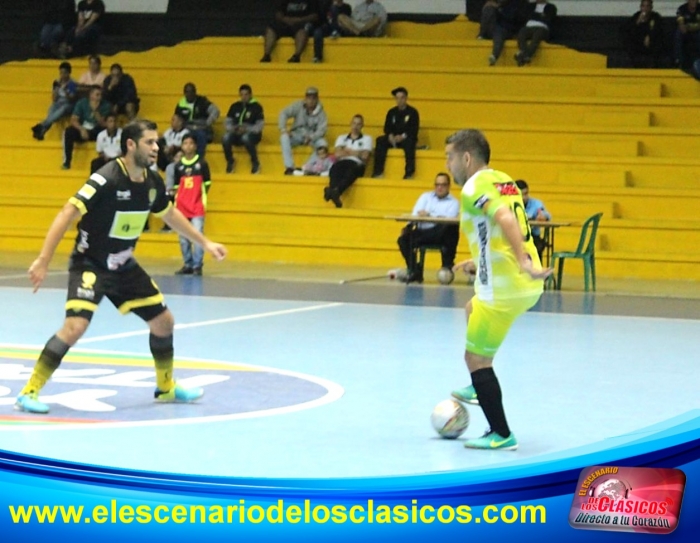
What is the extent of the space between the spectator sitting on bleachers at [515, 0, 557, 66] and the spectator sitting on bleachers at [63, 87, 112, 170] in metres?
7.72

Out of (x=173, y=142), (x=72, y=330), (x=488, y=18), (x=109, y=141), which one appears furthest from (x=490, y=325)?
(x=488, y=18)

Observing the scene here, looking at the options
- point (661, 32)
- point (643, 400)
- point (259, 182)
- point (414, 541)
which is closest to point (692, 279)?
point (661, 32)

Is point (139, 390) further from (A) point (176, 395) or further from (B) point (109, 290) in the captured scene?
(B) point (109, 290)

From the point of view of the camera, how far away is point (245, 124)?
2292cm

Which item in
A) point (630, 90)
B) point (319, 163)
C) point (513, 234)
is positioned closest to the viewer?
point (513, 234)

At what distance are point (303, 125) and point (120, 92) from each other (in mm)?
3826

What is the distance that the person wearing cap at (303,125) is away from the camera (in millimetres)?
22688

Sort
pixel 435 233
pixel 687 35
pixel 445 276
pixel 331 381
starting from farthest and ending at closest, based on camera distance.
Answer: pixel 687 35 < pixel 435 233 < pixel 445 276 < pixel 331 381

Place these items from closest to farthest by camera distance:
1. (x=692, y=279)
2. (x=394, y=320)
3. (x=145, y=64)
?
(x=394, y=320) < (x=692, y=279) < (x=145, y=64)

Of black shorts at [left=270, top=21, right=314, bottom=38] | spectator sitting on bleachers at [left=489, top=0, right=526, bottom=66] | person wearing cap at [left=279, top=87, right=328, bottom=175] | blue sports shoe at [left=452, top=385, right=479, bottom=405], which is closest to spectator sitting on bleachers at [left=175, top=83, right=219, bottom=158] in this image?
person wearing cap at [left=279, top=87, right=328, bottom=175]

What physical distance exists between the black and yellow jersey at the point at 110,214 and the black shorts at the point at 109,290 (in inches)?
2.6

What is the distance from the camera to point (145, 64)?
26.5 metres

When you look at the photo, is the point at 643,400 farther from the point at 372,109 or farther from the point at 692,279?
the point at 372,109

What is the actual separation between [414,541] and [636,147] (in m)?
18.7
